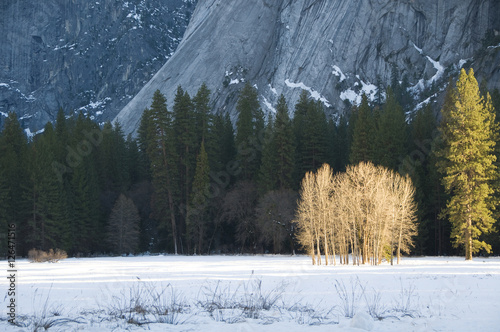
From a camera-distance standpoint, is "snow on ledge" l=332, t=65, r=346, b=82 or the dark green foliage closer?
the dark green foliage

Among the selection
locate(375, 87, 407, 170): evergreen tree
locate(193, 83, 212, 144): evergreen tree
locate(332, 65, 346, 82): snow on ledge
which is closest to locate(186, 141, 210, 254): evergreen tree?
locate(193, 83, 212, 144): evergreen tree

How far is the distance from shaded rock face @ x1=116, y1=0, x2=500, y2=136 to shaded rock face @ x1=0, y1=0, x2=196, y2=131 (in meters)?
73.0

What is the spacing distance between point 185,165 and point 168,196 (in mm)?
3953

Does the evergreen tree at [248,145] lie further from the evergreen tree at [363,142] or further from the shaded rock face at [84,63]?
the shaded rock face at [84,63]

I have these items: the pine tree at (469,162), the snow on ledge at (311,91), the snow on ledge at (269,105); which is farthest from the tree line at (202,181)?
the snow on ledge at (269,105)

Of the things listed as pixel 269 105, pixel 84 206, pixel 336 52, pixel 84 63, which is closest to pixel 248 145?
pixel 84 206

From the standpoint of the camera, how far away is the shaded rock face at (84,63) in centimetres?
17938

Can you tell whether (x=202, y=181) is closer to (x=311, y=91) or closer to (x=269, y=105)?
→ (x=269, y=105)

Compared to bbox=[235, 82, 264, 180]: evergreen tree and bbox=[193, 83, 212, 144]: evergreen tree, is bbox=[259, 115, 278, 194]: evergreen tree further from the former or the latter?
bbox=[193, 83, 212, 144]: evergreen tree

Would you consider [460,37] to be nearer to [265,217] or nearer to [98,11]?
[265,217]

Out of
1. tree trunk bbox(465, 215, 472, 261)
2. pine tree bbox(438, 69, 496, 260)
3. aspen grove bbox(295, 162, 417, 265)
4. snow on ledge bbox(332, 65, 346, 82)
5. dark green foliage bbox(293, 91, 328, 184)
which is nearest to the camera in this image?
aspen grove bbox(295, 162, 417, 265)

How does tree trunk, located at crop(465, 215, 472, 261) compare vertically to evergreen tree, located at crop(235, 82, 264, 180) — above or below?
below

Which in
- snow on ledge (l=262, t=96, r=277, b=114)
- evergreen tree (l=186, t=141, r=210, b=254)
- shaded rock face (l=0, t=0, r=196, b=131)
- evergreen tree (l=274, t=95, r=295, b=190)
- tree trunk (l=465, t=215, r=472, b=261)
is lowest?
tree trunk (l=465, t=215, r=472, b=261)

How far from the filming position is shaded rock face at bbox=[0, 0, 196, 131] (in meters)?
179
